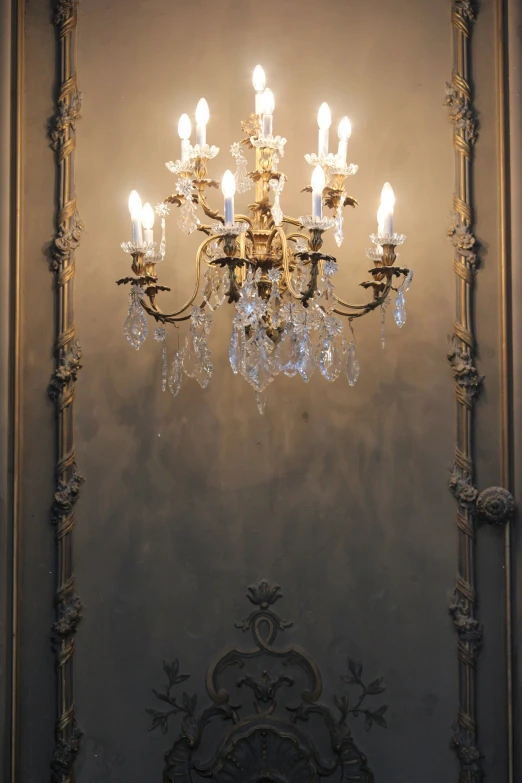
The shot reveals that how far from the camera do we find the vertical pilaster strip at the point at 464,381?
7.05 ft

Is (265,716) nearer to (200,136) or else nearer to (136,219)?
(136,219)

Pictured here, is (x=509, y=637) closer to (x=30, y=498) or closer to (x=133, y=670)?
(x=133, y=670)

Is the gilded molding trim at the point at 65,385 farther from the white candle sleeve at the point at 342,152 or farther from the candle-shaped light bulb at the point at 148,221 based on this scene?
the white candle sleeve at the point at 342,152

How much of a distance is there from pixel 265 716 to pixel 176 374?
88 centimetres

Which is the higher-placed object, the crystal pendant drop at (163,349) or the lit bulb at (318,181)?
the lit bulb at (318,181)

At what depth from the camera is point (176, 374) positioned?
2.18m

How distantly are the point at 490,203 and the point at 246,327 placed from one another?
2.38 feet

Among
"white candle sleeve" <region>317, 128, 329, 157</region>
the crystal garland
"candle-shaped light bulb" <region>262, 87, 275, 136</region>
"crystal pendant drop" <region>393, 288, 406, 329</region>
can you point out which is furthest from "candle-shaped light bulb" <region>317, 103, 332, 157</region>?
"crystal pendant drop" <region>393, 288, 406, 329</region>

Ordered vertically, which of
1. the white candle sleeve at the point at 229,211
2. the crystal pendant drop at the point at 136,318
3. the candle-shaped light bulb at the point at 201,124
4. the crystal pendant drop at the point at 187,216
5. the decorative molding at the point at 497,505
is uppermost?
the candle-shaped light bulb at the point at 201,124

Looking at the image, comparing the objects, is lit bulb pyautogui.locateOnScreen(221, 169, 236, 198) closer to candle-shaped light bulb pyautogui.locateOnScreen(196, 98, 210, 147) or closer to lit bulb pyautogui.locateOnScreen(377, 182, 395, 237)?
candle-shaped light bulb pyautogui.locateOnScreen(196, 98, 210, 147)

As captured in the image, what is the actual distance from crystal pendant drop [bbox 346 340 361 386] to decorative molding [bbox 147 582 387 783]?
0.56 meters

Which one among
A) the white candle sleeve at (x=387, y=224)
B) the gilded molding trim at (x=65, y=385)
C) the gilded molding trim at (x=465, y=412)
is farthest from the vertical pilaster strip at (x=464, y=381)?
the gilded molding trim at (x=65, y=385)

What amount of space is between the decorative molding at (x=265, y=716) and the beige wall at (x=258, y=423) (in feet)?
0.13

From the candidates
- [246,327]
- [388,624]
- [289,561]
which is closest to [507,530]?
[388,624]
